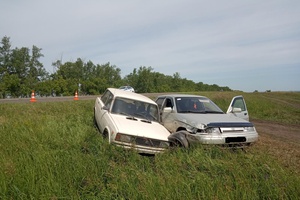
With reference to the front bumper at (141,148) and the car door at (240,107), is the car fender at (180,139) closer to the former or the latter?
the front bumper at (141,148)

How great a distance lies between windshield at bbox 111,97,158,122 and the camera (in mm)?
7041

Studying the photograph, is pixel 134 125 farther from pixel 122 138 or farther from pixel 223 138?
pixel 223 138

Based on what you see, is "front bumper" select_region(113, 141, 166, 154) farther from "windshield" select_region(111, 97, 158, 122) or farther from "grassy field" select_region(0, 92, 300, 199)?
"windshield" select_region(111, 97, 158, 122)

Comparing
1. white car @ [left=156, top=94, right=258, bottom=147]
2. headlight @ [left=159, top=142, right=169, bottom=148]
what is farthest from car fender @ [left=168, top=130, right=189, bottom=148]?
headlight @ [left=159, top=142, right=169, bottom=148]

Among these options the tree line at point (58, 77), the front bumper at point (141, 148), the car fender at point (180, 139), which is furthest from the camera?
the tree line at point (58, 77)

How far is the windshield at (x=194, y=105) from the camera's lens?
24.0 ft

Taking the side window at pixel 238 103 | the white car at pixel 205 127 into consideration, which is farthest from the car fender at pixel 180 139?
the side window at pixel 238 103

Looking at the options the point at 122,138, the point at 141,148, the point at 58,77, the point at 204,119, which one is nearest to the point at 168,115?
the point at 204,119

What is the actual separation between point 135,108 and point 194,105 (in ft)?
6.23

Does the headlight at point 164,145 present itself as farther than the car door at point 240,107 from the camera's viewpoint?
No

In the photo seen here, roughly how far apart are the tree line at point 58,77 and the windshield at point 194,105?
4864 centimetres

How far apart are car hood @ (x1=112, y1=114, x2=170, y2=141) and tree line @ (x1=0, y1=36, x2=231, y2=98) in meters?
48.6

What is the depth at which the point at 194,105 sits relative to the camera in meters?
7.57

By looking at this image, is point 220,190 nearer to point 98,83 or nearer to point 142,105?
point 142,105
